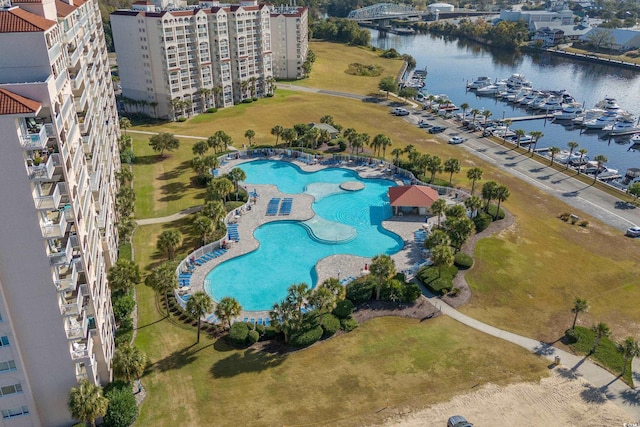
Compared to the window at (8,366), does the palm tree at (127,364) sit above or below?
below

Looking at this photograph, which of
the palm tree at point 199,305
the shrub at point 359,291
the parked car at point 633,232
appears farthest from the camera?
the parked car at point 633,232

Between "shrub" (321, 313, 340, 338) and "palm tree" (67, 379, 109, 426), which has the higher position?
"palm tree" (67, 379, 109, 426)

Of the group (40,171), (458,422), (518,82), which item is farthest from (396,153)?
(518,82)

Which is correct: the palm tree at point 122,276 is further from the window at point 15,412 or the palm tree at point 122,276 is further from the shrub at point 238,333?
the window at point 15,412

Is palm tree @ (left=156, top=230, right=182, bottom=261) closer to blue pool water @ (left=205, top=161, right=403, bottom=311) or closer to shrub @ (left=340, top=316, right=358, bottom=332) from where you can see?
blue pool water @ (left=205, top=161, right=403, bottom=311)

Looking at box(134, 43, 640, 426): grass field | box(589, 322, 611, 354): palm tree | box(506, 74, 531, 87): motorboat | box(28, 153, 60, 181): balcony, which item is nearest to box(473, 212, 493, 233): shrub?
box(134, 43, 640, 426): grass field

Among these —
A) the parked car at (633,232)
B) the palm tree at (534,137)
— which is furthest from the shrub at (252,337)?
the palm tree at (534,137)

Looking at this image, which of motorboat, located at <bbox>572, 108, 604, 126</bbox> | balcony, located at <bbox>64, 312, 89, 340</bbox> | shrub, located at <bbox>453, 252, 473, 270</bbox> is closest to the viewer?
balcony, located at <bbox>64, 312, 89, 340</bbox>
